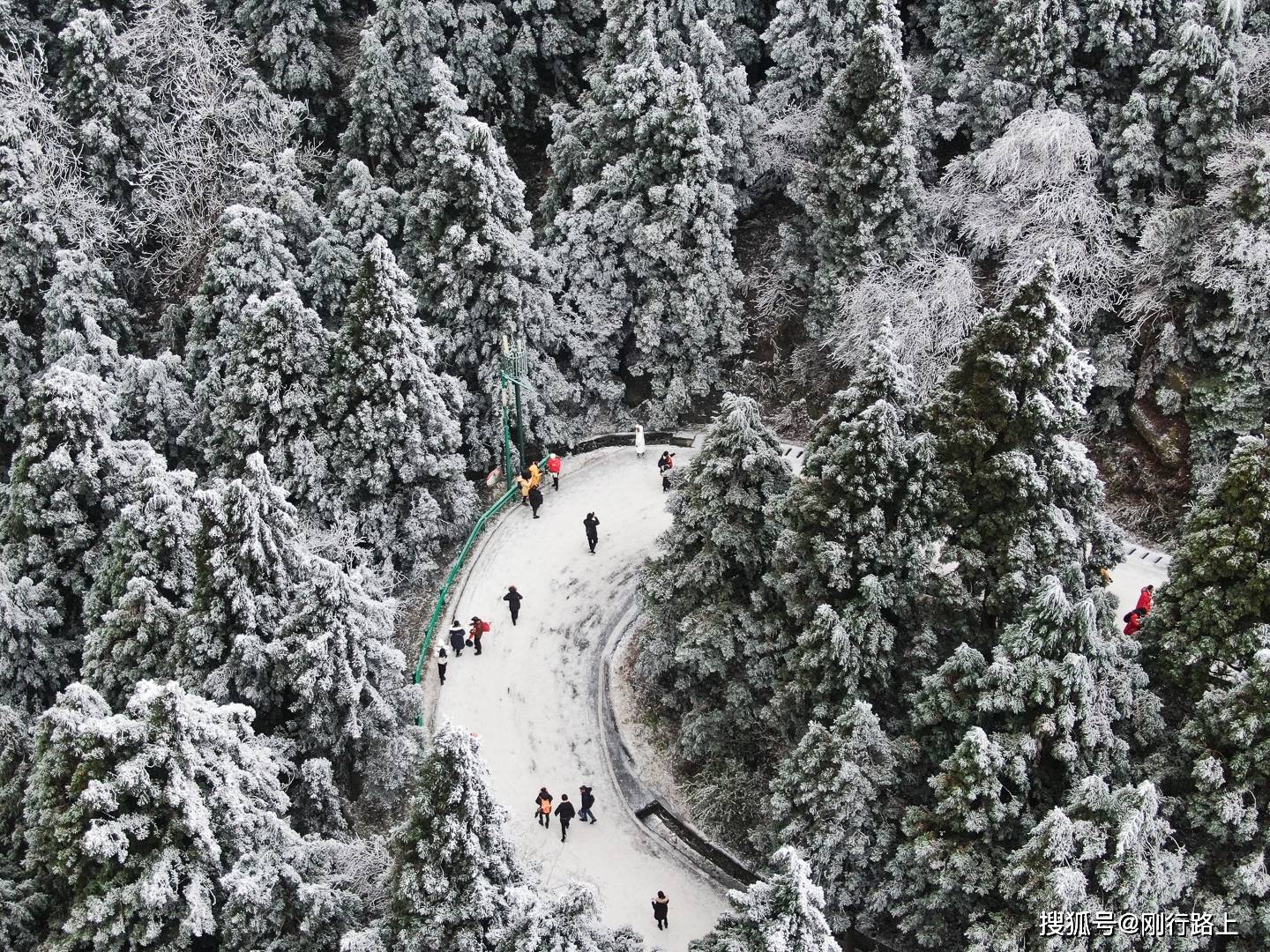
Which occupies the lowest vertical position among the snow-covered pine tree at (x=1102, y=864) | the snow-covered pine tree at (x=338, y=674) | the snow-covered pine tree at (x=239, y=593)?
the snow-covered pine tree at (x=1102, y=864)

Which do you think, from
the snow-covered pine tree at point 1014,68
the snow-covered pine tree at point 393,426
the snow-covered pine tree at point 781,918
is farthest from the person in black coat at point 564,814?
the snow-covered pine tree at point 1014,68

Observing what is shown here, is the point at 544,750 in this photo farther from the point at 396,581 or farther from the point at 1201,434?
the point at 1201,434

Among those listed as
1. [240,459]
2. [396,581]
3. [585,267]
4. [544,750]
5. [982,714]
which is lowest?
[982,714]

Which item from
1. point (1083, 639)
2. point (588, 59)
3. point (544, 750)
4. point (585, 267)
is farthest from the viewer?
point (588, 59)

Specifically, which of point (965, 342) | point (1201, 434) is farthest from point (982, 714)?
point (1201, 434)

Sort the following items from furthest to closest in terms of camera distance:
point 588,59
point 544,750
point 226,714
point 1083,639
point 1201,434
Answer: point 588,59, point 1201,434, point 544,750, point 226,714, point 1083,639

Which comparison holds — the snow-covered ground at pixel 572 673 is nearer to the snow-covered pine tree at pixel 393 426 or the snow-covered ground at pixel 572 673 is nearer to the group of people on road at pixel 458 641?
the group of people on road at pixel 458 641

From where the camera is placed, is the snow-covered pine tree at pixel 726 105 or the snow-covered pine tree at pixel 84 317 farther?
the snow-covered pine tree at pixel 726 105
